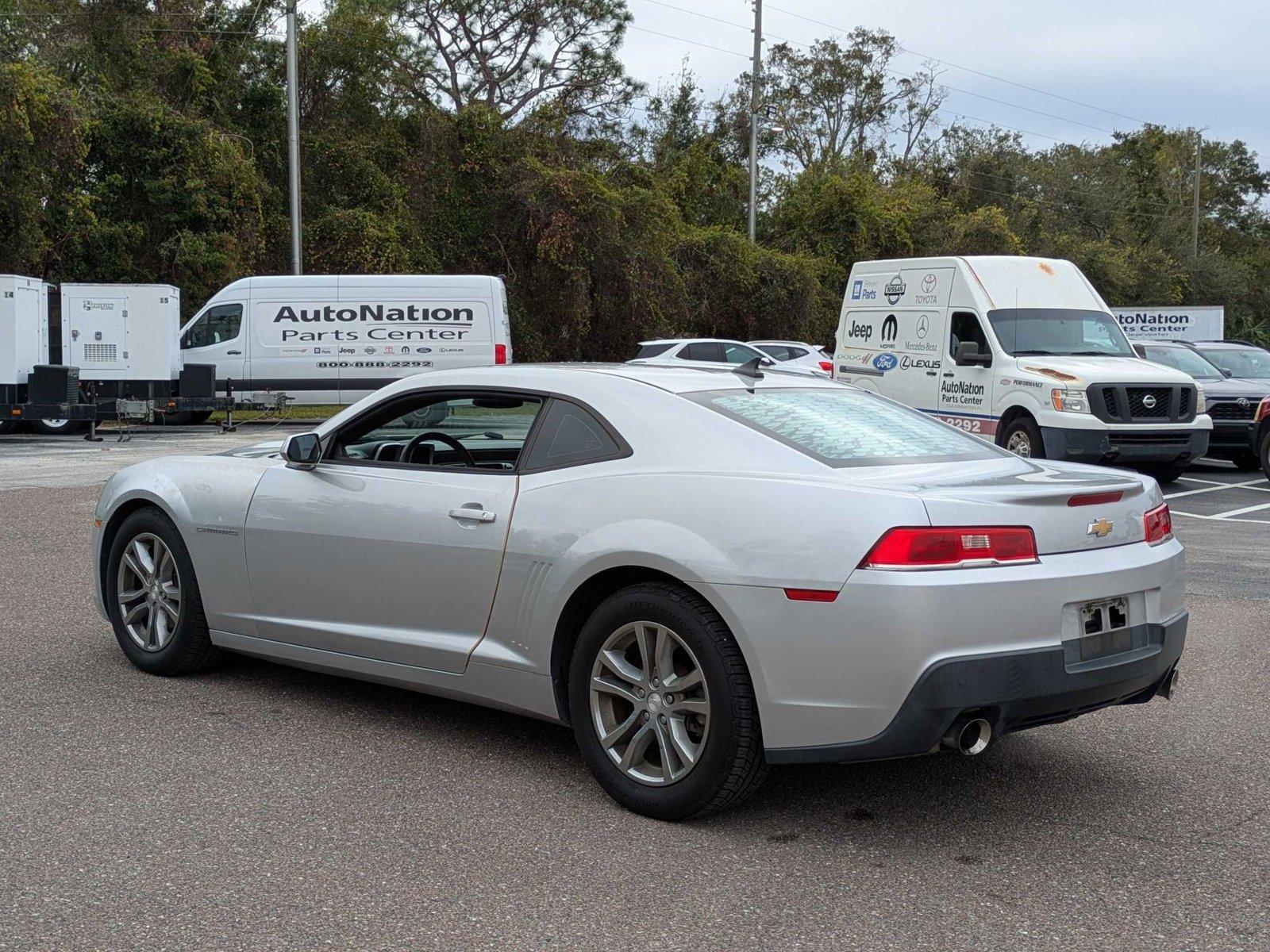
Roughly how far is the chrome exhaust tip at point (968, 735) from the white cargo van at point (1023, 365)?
35.5 ft

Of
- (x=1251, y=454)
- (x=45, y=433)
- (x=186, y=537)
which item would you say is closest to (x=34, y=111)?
(x=45, y=433)

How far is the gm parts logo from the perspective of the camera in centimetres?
1706

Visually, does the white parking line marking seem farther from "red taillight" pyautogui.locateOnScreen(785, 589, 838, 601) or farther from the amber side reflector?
"red taillight" pyautogui.locateOnScreen(785, 589, 838, 601)

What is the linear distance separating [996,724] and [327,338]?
73.5ft

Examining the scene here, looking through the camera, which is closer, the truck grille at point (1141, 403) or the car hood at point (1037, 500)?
the car hood at point (1037, 500)

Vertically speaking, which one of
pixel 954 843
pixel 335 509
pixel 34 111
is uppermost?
pixel 34 111

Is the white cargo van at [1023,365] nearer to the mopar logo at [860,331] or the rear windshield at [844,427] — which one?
the mopar logo at [860,331]

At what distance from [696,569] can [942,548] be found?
73cm

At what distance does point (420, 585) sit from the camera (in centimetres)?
491

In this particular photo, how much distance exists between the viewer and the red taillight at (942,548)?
3.85m

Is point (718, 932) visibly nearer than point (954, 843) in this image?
Yes

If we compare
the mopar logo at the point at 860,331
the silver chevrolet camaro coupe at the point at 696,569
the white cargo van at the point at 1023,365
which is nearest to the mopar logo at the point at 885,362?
the white cargo van at the point at 1023,365

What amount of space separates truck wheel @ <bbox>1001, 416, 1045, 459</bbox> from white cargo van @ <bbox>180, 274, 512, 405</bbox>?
1185 cm

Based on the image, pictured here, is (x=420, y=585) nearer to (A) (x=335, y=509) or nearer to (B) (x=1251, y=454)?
(A) (x=335, y=509)
